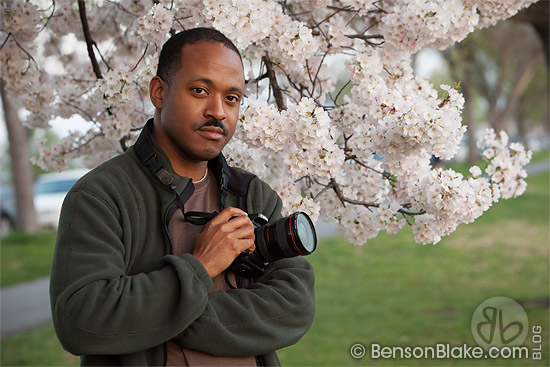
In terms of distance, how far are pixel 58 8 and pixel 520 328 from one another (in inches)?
220

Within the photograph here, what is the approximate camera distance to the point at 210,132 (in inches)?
78.2

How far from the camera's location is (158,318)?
1767 millimetres

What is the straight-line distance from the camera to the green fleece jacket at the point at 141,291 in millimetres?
1729

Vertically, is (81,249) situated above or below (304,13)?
below

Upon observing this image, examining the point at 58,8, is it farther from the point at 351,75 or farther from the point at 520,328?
the point at 520,328

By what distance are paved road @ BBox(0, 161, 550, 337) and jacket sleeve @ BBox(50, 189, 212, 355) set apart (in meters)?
5.89

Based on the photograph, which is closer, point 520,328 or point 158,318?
point 158,318

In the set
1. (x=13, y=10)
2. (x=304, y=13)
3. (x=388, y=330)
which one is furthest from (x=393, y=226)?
(x=388, y=330)

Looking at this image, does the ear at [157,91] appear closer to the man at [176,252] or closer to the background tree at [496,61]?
the man at [176,252]

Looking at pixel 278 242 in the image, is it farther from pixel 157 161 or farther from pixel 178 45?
pixel 178 45

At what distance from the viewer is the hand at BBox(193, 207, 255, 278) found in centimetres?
186

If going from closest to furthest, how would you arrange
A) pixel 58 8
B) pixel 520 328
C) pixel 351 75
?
pixel 351 75, pixel 58 8, pixel 520 328

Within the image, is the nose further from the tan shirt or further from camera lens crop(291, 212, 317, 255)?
camera lens crop(291, 212, 317, 255)

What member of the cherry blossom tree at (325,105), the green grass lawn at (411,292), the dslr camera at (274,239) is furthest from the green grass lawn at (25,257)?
the dslr camera at (274,239)
